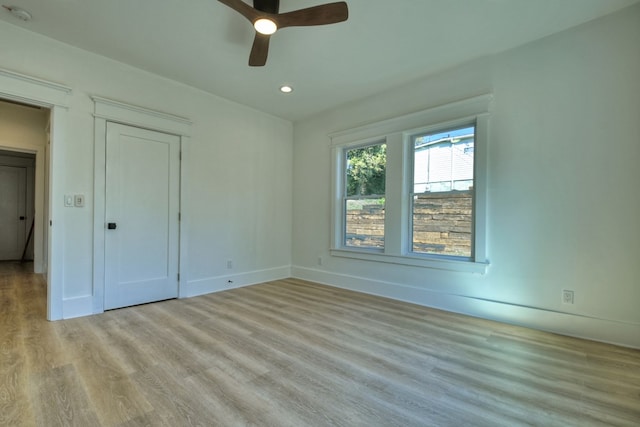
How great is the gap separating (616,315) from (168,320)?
13.6 ft

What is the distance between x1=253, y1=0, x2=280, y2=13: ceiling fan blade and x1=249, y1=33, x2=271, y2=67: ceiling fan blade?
0.21 m

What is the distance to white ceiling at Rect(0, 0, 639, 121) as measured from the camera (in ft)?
7.88

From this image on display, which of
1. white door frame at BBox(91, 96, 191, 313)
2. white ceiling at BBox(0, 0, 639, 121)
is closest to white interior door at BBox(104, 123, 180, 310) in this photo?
white door frame at BBox(91, 96, 191, 313)

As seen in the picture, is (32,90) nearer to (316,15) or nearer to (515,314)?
(316,15)

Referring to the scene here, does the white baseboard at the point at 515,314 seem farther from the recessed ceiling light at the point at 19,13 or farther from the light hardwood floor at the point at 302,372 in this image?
the recessed ceiling light at the point at 19,13

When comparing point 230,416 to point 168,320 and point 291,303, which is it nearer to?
point 168,320

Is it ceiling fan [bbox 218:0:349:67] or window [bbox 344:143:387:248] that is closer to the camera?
ceiling fan [bbox 218:0:349:67]

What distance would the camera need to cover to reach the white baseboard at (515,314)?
2.46 meters

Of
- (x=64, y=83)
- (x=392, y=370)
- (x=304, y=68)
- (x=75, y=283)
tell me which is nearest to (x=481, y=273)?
(x=392, y=370)

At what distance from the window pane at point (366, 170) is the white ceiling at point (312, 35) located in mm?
980

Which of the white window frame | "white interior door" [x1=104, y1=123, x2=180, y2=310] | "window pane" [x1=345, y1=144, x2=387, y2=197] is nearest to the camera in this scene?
the white window frame

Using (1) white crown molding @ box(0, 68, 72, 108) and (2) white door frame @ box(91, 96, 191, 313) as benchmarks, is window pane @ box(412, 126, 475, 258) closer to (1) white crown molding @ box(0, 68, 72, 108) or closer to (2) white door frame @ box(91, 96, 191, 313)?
(2) white door frame @ box(91, 96, 191, 313)

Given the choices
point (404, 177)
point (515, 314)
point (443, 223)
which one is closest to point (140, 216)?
point (404, 177)

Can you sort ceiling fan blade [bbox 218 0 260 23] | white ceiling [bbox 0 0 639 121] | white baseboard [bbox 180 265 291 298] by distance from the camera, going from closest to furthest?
1. ceiling fan blade [bbox 218 0 260 23]
2. white ceiling [bbox 0 0 639 121]
3. white baseboard [bbox 180 265 291 298]
